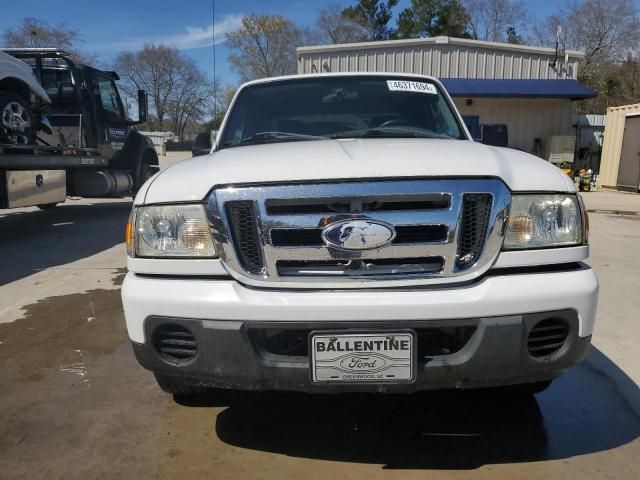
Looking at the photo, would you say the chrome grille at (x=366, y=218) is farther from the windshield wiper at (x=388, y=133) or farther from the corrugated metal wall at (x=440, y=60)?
the corrugated metal wall at (x=440, y=60)

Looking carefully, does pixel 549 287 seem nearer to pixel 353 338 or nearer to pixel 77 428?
pixel 353 338

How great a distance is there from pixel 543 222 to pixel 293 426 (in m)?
1.53

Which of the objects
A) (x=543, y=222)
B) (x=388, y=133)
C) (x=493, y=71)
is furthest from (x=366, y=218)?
(x=493, y=71)

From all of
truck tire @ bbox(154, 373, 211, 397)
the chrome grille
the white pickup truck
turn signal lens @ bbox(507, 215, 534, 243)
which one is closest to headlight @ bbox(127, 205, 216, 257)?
the white pickup truck

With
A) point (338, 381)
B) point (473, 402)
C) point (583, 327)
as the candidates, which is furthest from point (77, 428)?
point (583, 327)

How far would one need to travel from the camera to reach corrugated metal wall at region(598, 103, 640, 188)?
16641 millimetres

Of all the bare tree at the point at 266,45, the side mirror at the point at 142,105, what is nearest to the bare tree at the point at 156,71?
the bare tree at the point at 266,45

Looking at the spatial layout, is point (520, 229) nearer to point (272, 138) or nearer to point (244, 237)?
point (244, 237)

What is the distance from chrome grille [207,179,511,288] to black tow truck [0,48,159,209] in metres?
6.34

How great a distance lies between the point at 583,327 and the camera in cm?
223

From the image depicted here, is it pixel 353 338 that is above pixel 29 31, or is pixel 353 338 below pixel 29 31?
below

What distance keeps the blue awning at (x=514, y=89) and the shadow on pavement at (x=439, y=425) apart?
16.3 m

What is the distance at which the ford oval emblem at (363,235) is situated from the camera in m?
2.14

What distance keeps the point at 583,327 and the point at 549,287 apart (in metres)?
0.24
